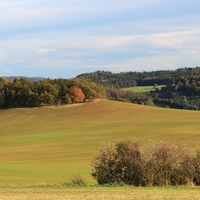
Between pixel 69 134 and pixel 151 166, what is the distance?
44.4 meters

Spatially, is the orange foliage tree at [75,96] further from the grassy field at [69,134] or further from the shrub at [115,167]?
the shrub at [115,167]

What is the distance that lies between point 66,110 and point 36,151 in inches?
1599

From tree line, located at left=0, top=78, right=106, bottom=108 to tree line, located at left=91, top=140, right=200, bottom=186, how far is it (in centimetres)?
6792

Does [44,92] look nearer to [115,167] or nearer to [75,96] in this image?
[75,96]

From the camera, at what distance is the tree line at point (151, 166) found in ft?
90.2

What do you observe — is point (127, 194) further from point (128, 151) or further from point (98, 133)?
point (98, 133)

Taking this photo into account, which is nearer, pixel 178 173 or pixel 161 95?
pixel 178 173

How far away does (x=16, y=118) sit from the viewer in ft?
293

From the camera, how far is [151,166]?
27453 mm

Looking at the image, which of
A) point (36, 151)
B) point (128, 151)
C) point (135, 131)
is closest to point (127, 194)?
point (128, 151)

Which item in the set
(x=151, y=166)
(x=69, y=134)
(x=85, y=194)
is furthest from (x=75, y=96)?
(x=85, y=194)

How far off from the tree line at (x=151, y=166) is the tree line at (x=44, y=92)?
67924 mm

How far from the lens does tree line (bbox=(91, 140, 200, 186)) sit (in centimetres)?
2750

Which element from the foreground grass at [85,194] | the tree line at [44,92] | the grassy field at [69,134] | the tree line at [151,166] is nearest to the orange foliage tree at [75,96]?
the tree line at [44,92]
